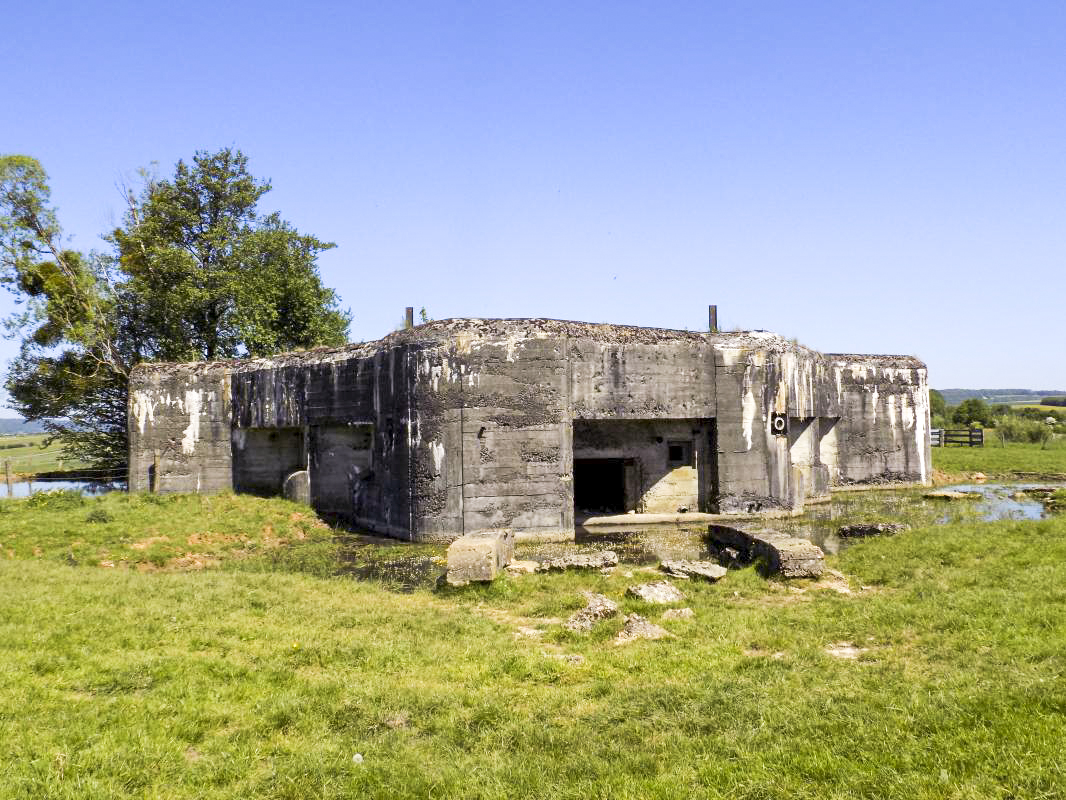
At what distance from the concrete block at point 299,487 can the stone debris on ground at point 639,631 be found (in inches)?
466

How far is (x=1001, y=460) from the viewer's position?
2920 centimetres

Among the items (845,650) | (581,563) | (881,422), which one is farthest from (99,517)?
(881,422)

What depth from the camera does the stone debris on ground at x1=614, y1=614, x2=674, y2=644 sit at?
7473mm

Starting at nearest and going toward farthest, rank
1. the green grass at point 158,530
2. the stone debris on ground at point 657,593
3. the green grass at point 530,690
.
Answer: the green grass at point 530,690
the stone debris on ground at point 657,593
the green grass at point 158,530

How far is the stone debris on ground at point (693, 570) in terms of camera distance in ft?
33.4

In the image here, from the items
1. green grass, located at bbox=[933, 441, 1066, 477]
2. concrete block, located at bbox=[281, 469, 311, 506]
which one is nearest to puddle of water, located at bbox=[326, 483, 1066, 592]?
concrete block, located at bbox=[281, 469, 311, 506]

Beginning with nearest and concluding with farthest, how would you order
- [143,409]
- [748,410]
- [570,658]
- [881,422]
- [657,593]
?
[570,658] → [657,593] → [748,410] → [143,409] → [881,422]

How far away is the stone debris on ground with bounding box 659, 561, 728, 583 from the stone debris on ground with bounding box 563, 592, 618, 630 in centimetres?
204

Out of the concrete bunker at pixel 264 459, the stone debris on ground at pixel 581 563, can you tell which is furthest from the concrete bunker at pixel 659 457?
the concrete bunker at pixel 264 459

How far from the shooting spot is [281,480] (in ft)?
63.9

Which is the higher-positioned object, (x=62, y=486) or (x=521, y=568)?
(x=62, y=486)

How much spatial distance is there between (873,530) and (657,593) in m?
6.77

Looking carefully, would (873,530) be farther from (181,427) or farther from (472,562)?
(181,427)

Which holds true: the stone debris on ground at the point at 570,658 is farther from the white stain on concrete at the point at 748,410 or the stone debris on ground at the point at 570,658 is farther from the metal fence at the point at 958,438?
the metal fence at the point at 958,438
